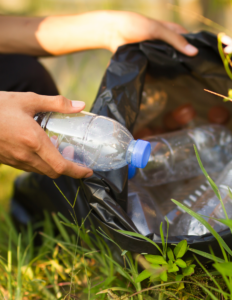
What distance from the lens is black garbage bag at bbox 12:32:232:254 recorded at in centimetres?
80

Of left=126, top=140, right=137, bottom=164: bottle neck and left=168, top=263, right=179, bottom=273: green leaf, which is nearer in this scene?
left=168, top=263, right=179, bottom=273: green leaf

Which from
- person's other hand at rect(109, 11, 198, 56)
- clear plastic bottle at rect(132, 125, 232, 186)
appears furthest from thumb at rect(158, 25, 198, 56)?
clear plastic bottle at rect(132, 125, 232, 186)

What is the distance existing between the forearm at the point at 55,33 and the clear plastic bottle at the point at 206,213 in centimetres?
88

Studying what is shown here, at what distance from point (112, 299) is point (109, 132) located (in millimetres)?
554

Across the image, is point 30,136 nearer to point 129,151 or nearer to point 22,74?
point 129,151

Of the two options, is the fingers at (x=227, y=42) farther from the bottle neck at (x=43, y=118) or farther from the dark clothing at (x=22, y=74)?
the dark clothing at (x=22, y=74)

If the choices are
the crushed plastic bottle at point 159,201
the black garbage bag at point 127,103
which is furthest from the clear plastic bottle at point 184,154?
the black garbage bag at point 127,103

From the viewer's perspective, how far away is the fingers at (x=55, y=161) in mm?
777

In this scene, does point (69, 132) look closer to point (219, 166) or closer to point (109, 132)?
point (109, 132)

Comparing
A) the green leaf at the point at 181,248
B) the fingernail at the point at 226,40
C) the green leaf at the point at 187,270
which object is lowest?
the green leaf at the point at 187,270

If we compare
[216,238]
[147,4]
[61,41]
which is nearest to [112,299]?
[216,238]

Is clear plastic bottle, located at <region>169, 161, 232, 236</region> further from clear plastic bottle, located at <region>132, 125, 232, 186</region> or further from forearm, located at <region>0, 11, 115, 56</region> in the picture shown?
forearm, located at <region>0, 11, 115, 56</region>

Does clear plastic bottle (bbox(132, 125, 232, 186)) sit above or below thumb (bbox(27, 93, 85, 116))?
below

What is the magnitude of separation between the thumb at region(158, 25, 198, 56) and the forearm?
0.93ft
